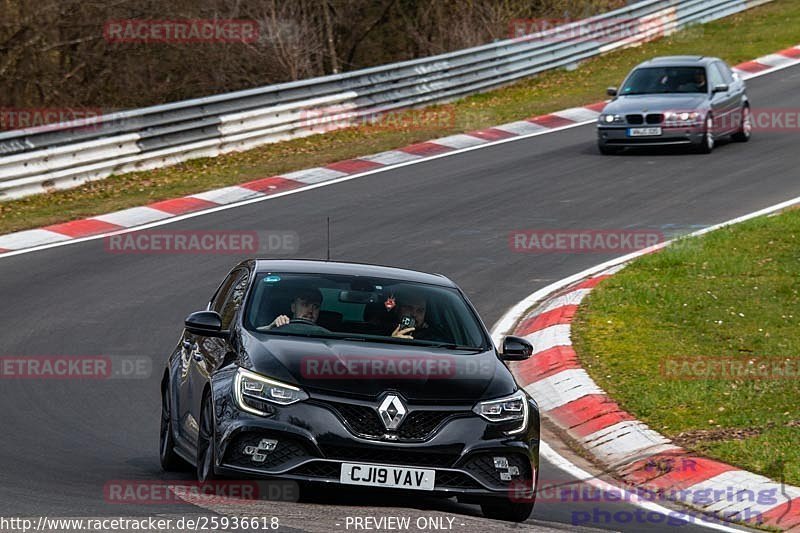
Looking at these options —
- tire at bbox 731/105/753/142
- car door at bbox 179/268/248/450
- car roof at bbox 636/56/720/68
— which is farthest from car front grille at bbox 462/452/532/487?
A: car roof at bbox 636/56/720/68

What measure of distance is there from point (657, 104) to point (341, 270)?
50.0 ft

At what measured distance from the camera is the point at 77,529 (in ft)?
22.1

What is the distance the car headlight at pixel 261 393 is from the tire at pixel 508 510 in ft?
4.23

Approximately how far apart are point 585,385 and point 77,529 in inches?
239

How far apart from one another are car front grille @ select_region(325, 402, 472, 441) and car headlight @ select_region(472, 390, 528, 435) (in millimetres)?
341

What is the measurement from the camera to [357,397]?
7672 mm

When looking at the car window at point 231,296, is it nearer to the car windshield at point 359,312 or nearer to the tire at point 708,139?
the car windshield at point 359,312

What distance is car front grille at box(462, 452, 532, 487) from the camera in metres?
7.80

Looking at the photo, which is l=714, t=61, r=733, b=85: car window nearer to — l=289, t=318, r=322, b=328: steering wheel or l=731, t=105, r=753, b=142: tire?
l=731, t=105, r=753, b=142: tire

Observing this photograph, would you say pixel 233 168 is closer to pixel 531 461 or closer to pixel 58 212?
pixel 58 212

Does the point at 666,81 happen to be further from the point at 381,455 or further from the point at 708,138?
the point at 381,455

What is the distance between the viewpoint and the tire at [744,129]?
81.1 feet

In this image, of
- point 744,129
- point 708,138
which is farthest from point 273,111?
point 744,129

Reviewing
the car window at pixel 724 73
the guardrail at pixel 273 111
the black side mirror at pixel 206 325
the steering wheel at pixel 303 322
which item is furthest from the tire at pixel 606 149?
the black side mirror at pixel 206 325
